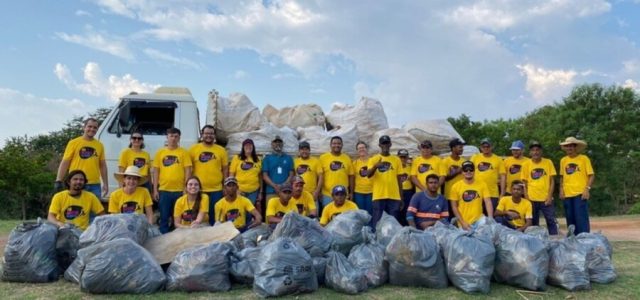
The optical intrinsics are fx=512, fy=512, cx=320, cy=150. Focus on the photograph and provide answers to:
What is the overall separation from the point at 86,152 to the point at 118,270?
2377 millimetres

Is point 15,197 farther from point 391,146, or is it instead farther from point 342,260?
point 342,260

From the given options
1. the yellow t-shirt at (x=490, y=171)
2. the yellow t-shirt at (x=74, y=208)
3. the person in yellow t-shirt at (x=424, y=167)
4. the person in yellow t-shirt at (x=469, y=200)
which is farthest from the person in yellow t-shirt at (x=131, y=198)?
the yellow t-shirt at (x=490, y=171)

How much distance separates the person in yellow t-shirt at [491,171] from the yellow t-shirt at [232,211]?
320 centimetres

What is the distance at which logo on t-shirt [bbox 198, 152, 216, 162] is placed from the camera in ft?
20.8

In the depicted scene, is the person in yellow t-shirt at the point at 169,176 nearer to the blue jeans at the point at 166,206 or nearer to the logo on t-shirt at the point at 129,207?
the blue jeans at the point at 166,206

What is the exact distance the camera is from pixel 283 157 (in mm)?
6617

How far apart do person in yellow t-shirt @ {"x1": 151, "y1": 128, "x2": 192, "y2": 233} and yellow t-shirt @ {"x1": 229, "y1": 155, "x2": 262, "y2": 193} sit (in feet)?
1.89

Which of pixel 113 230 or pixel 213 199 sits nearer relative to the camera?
pixel 113 230

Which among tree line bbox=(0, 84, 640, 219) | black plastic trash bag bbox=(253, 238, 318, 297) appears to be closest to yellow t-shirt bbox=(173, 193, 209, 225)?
black plastic trash bag bbox=(253, 238, 318, 297)

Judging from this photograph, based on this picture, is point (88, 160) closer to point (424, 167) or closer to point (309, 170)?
point (309, 170)

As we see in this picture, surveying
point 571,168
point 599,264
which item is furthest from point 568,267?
point 571,168

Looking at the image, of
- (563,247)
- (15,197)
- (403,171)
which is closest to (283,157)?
(403,171)

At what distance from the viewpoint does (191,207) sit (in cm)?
568

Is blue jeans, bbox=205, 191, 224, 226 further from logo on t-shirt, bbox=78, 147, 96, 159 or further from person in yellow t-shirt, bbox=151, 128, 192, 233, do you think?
logo on t-shirt, bbox=78, 147, 96, 159
